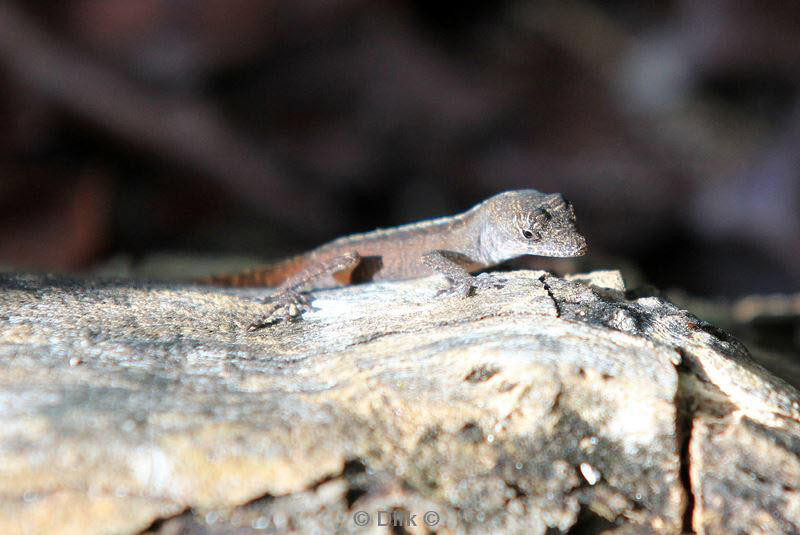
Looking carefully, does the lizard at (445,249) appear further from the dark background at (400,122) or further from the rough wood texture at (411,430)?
the dark background at (400,122)

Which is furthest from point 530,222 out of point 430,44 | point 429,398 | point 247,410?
point 430,44

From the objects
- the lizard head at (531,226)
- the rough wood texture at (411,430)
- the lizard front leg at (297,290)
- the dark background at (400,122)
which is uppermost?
the dark background at (400,122)

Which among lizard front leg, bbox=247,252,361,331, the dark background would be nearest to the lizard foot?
lizard front leg, bbox=247,252,361,331

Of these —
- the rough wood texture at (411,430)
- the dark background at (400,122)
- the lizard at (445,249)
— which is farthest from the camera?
the dark background at (400,122)

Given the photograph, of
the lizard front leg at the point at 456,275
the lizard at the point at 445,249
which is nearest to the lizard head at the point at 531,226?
the lizard at the point at 445,249

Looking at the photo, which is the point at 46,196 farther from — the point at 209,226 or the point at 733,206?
the point at 733,206

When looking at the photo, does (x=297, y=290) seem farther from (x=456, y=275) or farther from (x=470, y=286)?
(x=470, y=286)

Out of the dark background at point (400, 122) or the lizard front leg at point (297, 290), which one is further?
the dark background at point (400, 122)

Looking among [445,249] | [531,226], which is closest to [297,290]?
[445,249]
